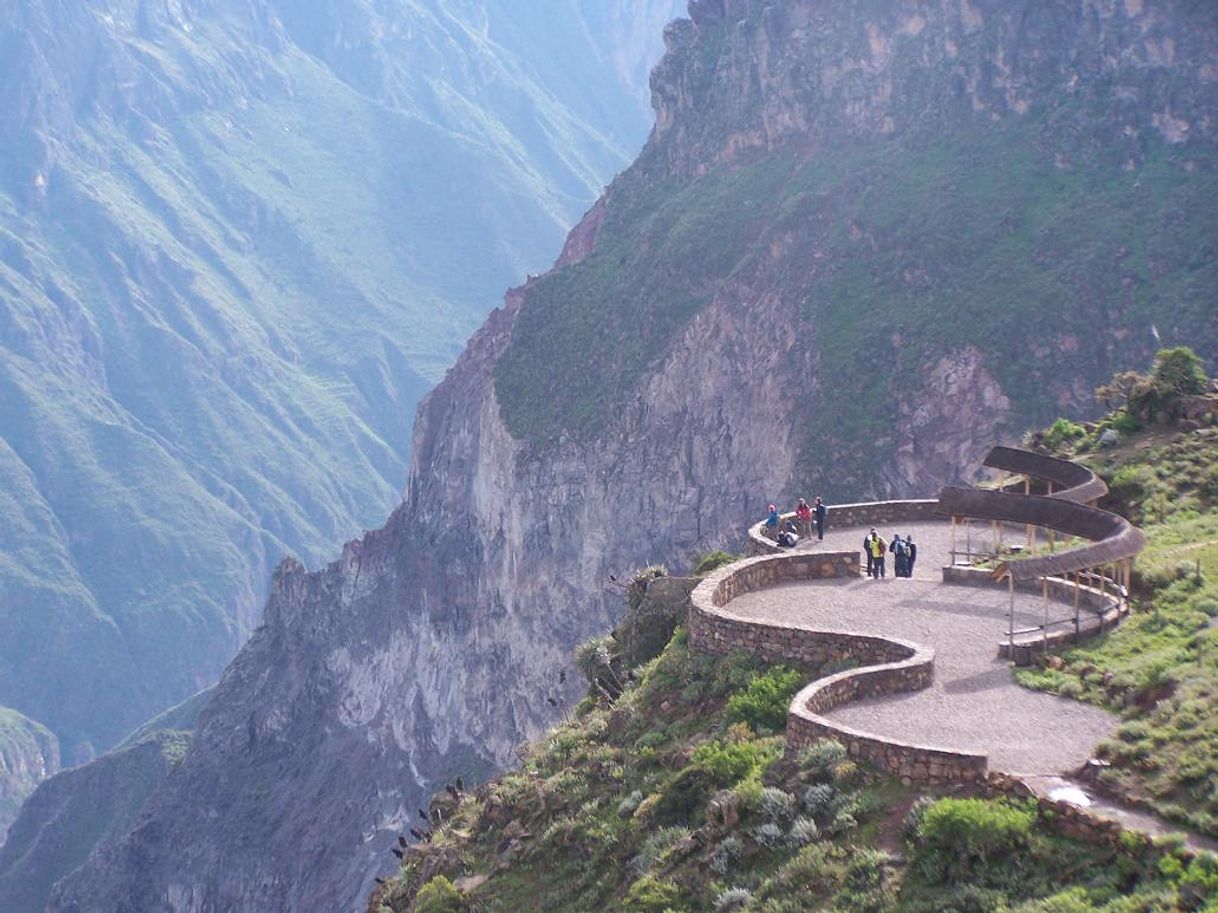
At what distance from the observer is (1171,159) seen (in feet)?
277

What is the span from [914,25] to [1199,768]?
88616mm

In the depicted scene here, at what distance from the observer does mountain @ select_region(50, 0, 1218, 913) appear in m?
80.8

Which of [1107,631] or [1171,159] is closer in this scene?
[1107,631]

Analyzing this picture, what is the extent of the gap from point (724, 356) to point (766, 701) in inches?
2858

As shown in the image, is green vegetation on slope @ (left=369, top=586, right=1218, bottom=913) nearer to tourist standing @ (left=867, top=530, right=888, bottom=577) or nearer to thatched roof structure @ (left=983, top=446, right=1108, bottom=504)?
tourist standing @ (left=867, top=530, right=888, bottom=577)

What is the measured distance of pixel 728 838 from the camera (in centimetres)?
1809

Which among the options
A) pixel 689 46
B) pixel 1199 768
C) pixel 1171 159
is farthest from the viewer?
pixel 689 46

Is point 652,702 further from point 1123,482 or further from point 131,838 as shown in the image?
point 131,838

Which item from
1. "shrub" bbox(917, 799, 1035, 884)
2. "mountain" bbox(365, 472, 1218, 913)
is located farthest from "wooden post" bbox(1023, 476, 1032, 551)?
"shrub" bbox(917, 799, 1035, 884)

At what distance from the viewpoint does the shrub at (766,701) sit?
20359 mm

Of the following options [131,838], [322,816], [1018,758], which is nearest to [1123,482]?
[1018,758]

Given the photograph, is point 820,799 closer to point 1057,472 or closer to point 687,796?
point 687,796

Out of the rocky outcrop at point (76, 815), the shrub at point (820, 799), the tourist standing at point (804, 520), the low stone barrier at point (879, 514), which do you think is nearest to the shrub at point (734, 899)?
the shrub at point (820, 799)

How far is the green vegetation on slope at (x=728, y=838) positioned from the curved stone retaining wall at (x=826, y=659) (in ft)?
0.82
